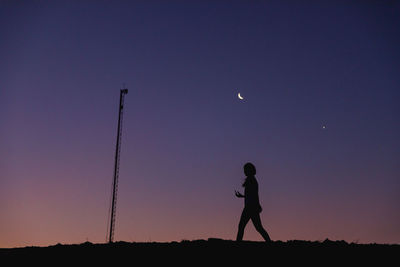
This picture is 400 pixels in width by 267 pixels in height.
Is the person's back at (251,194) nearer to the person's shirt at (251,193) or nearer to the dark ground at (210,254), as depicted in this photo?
the person's shirt at (251,193)

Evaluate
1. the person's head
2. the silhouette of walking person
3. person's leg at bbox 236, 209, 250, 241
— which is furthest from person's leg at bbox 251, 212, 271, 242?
the person's head

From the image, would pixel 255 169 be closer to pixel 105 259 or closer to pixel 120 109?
pixel 105 259

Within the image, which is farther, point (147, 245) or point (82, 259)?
point (147, 245)

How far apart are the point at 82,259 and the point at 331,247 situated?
5.86 meters

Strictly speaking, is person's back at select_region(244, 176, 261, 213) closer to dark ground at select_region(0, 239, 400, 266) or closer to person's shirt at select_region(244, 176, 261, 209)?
person's shirt at select_region(244, 176, 261, 209)

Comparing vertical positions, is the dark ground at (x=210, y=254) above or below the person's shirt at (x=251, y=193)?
below

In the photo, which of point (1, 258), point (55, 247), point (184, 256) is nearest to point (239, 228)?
point (184, 256)

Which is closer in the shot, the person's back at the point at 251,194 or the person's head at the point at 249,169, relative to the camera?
the person's back at the point at 251,194

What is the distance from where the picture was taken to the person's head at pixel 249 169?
39.9ft

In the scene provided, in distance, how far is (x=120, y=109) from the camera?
100ft

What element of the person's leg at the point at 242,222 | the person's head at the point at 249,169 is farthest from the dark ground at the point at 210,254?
the person's head at the point at 249,169

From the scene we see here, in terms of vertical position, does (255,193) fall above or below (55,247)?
above

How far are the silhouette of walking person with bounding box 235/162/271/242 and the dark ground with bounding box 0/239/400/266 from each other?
13.8 inches

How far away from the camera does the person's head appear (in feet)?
39.9
